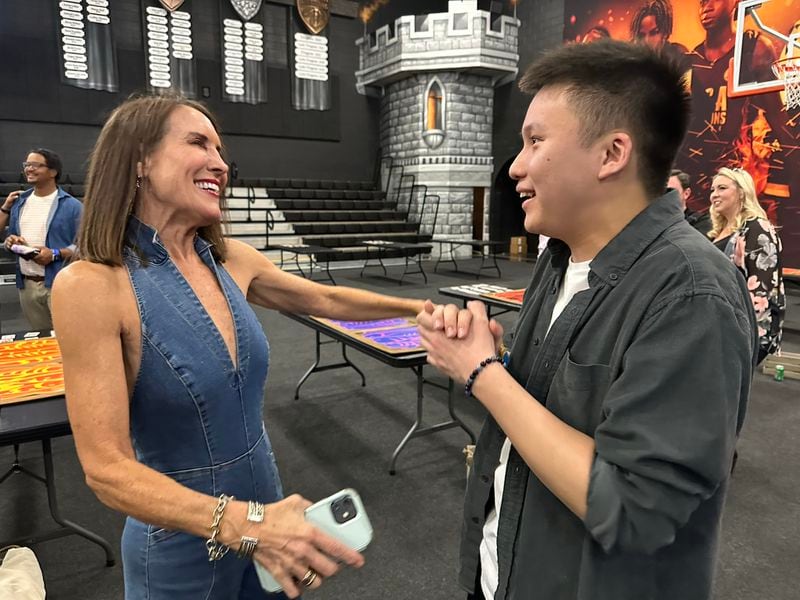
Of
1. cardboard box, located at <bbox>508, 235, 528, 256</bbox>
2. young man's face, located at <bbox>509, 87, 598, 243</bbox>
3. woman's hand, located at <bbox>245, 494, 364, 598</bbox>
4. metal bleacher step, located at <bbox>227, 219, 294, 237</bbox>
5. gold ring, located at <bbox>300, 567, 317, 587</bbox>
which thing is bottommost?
cardboard box, located at <bbox>508, 235, 528, 256</bbox>

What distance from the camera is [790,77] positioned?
7.70 meters

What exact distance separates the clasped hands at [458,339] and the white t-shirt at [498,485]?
11 cm

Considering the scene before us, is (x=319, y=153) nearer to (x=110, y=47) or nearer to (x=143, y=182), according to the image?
(x=110, y=47)

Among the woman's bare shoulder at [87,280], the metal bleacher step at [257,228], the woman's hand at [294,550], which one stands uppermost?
the woman's bare shoulder at [87,280]

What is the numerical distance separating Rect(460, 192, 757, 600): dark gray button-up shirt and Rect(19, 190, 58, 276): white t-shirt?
3.38m

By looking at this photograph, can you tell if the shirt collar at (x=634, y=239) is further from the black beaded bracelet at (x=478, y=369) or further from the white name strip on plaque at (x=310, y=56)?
the white name strip on plaque at (x=310, y=56)

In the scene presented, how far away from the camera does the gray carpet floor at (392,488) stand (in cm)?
202

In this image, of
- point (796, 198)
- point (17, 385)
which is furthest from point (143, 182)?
point (796, 198)

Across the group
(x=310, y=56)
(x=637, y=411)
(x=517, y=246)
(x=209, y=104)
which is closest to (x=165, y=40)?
(x=209, y=104)

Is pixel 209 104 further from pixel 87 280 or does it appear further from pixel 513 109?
pixel 87 280

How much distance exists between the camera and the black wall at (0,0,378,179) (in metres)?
10.3

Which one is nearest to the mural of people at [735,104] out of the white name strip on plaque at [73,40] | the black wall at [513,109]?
the black wall at [513,109]

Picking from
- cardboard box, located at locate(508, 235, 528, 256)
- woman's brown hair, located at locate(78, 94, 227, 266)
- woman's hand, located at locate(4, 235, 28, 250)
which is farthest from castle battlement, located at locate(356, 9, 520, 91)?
woman's brown hair, located at locate(78, 94, 227, 266)

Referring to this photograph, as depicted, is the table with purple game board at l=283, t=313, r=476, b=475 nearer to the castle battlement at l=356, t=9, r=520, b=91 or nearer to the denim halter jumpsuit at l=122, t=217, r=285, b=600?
the denim halter jumpsuit at l=122, t=217, r=285, b=600
